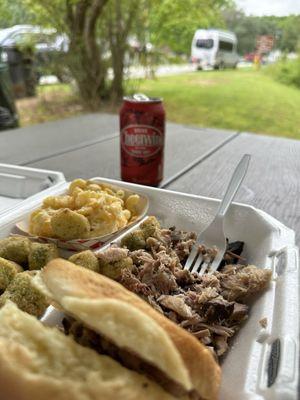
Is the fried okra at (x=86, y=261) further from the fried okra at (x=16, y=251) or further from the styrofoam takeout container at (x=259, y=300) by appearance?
the styrofoam takeout container at (x=259, y=300)

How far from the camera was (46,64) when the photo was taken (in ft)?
17.8

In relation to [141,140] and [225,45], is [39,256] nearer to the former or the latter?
[141,140]

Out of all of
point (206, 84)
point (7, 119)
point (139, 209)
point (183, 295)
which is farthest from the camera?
point (206, 84)

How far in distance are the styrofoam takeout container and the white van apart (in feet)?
15.1

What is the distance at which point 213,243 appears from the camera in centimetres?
85

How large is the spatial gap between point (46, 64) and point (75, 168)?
4.39 meters

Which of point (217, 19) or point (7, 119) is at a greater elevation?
point (217, 19)

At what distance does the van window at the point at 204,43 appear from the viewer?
5.46 metres

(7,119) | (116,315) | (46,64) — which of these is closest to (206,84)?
(46,64)

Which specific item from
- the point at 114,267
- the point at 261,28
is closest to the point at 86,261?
the point at 114,267

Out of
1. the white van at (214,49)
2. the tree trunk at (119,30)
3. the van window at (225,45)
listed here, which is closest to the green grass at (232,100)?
the white van at (214,49)

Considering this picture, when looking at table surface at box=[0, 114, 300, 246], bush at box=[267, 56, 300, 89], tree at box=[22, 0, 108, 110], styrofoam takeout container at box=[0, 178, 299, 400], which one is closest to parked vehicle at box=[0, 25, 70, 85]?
tree at box=[22, 0, 108, 110]

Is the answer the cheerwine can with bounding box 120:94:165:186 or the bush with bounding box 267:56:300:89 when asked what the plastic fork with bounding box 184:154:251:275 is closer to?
the cheerwine can with bounding box 120:94:165:186

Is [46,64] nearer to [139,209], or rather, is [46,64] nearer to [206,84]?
[206,84]
